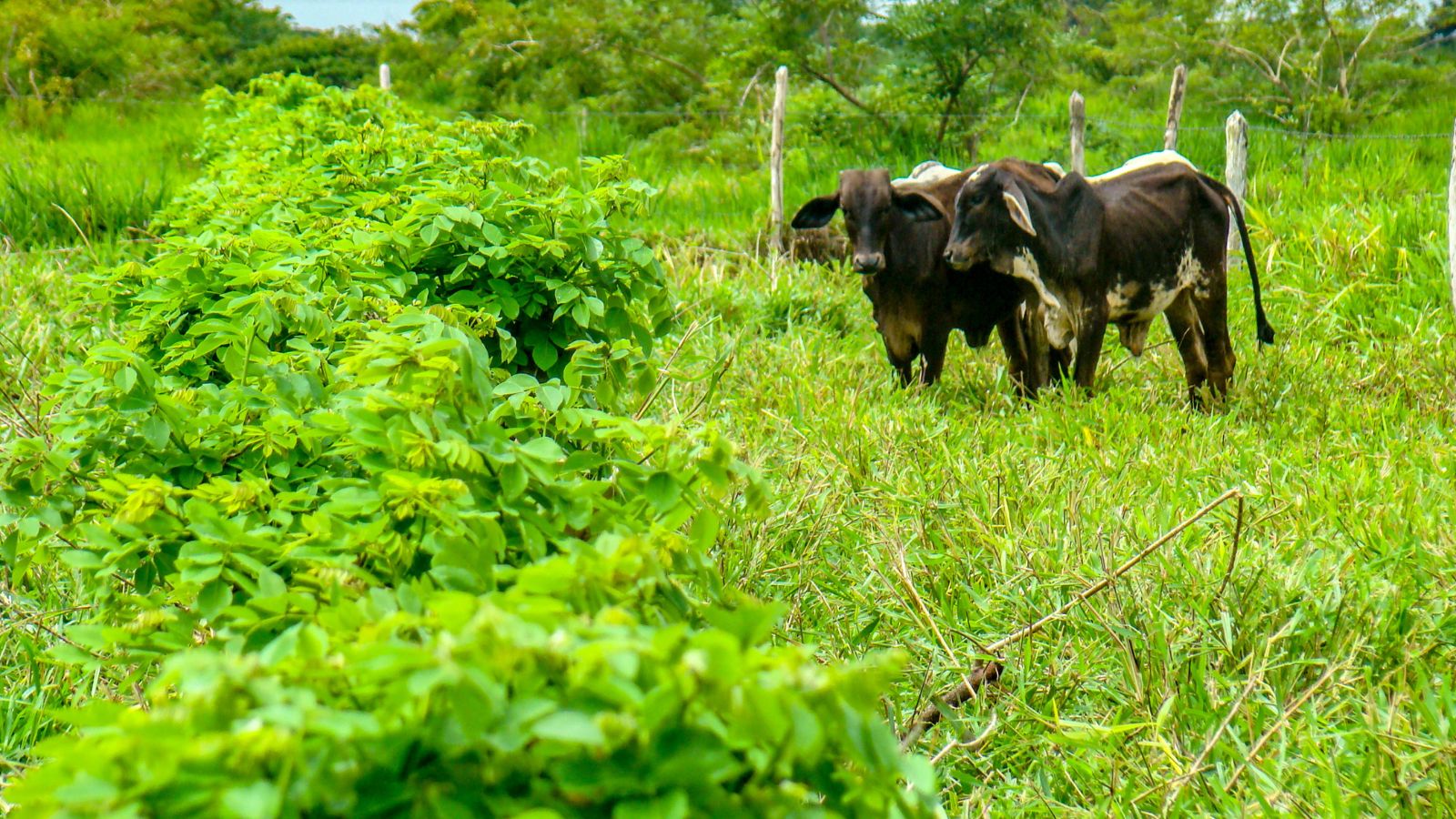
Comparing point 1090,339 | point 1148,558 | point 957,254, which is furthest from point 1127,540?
point 1090,339

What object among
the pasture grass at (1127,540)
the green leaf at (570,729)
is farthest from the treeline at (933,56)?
the green leaf at (570,729)

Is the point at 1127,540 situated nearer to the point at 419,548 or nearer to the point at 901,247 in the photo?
the point at 419,548

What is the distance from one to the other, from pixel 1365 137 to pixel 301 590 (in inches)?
365

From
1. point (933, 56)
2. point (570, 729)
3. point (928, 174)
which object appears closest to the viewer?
point (570, 729)

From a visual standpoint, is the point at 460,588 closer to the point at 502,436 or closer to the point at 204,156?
the point at 502,436

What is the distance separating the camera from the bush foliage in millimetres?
1071

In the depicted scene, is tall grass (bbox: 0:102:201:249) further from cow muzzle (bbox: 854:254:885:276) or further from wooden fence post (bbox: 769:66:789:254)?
wooden fence post (bbox: 769:66:789:254)

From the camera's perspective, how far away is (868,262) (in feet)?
17.4

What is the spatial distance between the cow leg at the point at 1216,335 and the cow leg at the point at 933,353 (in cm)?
104

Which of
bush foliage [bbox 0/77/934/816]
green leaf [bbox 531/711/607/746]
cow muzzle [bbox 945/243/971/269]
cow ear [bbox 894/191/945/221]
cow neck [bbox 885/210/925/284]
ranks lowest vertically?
cow neck [bbox 885/210/925/284]

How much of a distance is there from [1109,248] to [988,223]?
0.50 m

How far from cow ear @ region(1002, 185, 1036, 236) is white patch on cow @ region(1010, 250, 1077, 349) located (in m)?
0.17

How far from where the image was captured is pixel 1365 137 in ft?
30.4

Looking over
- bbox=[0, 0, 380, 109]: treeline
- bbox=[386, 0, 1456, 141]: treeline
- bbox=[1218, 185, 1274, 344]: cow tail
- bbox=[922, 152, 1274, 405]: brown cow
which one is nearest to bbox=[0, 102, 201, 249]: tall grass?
bbox=[0, 0, 380, 109]: treeline
